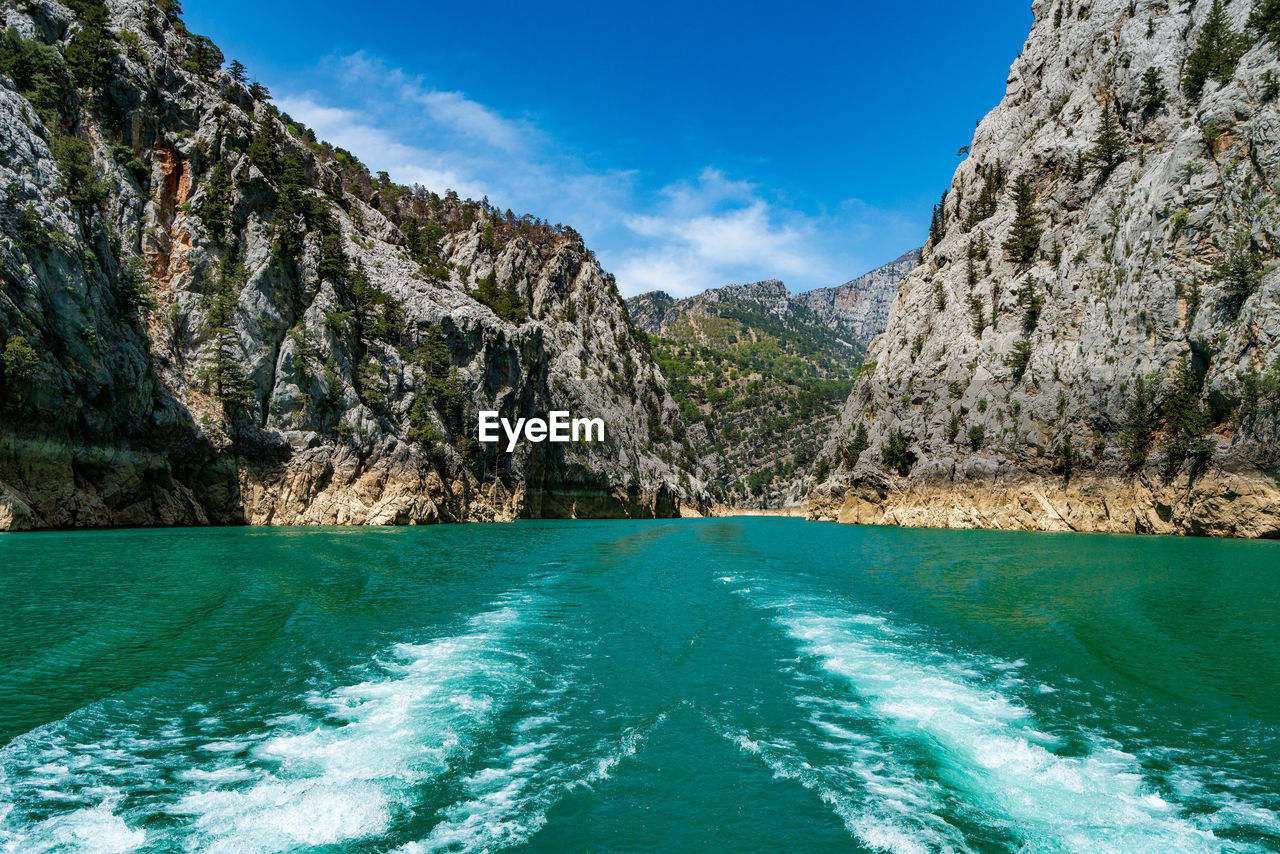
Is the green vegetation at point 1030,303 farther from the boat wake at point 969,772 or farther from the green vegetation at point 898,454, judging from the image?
the boat wake at point 969,772

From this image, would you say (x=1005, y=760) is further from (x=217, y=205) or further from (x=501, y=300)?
(x=501, y=300)

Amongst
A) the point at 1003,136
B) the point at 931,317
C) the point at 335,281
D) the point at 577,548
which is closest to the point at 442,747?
the point at 577,548

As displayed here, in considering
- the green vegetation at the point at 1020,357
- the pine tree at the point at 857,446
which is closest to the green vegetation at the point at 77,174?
the green vegetation at the point at 1020,357

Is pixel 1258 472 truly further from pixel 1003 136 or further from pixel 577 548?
pixel 1003 136

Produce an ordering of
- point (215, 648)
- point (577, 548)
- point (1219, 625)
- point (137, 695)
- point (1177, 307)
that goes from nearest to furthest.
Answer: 1. point (137, 695)
2. point (215, 648)
3. point (1219, 625)
4. point (577, 548)
5. point (1177, 307)

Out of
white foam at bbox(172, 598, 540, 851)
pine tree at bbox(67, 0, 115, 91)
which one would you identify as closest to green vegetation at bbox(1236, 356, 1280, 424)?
white foam at bbox(172, 598, 540, 851)

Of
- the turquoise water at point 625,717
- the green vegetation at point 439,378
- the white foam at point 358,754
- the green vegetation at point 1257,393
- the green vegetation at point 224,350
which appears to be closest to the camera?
the white foam at point 358,754

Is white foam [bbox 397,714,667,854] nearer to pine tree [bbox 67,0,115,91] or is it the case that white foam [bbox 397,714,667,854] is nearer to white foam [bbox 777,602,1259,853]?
white foam [bbox 777,602,1259,853]
